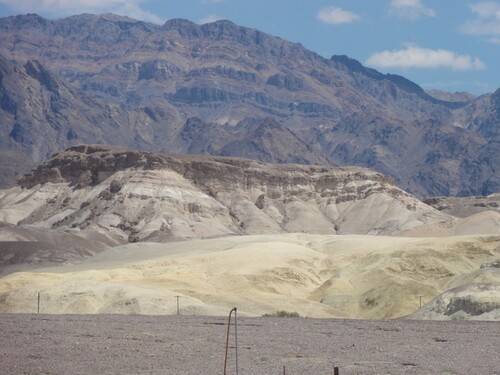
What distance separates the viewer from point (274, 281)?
82.8m

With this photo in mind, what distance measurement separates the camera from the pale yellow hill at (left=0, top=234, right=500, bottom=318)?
5906 cm

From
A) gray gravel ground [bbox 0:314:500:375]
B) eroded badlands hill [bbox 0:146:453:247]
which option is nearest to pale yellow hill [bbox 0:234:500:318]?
gray gravel ground [bbox 0:314:500:375]

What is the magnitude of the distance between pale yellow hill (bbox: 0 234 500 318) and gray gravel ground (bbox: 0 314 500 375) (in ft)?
28.8

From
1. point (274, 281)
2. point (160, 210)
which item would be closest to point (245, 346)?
point (274, 281)

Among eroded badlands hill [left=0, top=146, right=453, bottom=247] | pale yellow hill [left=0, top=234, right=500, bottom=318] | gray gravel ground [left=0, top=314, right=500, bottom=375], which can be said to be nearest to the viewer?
gray gravel ground [left=0, top=314, right=500, bottom=375]

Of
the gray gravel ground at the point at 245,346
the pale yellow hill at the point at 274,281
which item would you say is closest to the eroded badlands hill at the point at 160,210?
the pale yellow hill at the point at 274,281

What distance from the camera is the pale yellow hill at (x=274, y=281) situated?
194 ft

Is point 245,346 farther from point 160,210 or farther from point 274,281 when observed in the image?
point 160,210

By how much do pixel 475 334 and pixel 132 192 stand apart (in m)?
142

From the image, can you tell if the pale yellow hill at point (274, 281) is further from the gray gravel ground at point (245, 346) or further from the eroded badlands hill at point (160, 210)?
the eroded badlands hill at point (160, 210)

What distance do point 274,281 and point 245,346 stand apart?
44.5 m

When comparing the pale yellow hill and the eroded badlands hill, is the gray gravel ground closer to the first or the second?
the pale yellow hill


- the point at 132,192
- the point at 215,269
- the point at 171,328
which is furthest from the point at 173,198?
the point at 171,328

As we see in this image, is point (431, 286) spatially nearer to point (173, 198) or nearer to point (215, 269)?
point (215, 269)
